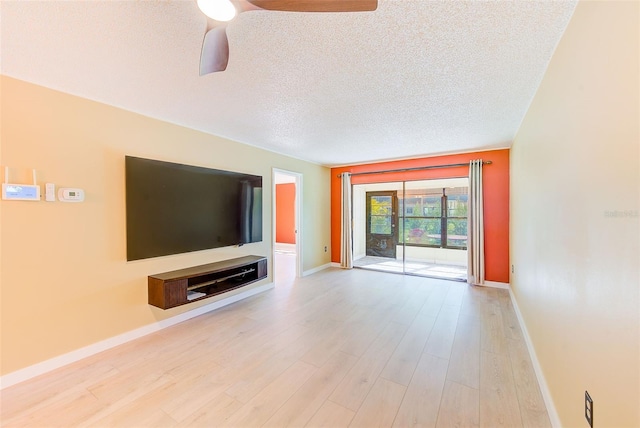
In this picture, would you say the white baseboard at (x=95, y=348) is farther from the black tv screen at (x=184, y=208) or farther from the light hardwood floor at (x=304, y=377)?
the black tv screen at (x=184, y=208)

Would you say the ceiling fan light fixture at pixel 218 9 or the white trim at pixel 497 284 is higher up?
the ceiling fan light fixture at pixel 218 9

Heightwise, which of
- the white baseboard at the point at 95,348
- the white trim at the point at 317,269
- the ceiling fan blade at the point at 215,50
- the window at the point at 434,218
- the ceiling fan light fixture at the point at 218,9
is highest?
the ceiling fan light fixture at the point at 218,9

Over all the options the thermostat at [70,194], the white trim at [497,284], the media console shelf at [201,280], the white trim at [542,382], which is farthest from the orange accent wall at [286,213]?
the white trim at [542,382]

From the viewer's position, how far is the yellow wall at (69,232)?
204 cm

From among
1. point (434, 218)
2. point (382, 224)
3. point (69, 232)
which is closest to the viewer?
point (69, 232)

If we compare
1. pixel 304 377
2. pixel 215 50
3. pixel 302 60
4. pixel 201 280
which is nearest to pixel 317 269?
pixel 201 280

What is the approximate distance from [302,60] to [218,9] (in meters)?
0.76

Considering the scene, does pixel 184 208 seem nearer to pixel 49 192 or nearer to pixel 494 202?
pixel 49 192

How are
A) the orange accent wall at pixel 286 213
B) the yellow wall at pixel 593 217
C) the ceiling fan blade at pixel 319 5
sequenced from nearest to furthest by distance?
the yellow wall at pixel 593 217 → the ceiling fan blade at pixel 319 5 → the orange accent wall at pixel 286 213

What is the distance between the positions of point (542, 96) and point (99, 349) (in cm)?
455

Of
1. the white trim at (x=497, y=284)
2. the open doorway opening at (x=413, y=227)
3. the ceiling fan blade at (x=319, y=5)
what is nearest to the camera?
the ceiling fan blade at (x=319, y=5)

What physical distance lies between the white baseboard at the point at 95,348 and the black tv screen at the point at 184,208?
81 cm

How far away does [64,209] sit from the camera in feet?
7.48

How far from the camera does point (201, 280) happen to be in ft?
10.4
